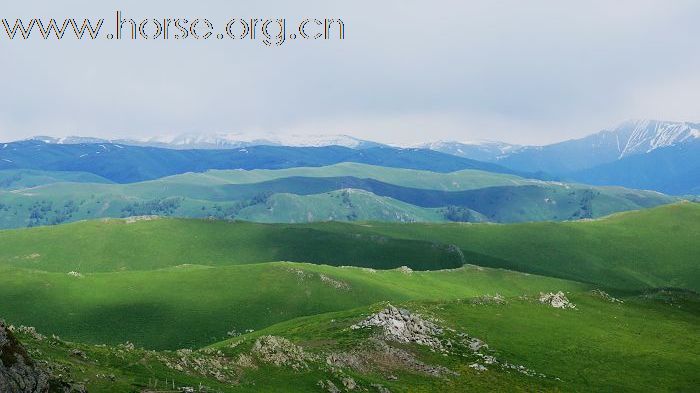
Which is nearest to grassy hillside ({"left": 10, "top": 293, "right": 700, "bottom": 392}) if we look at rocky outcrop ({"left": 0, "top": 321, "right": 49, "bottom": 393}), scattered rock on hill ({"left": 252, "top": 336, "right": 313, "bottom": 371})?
scattered rock on hill ({"left": 252, "top": 336, "right": 313, "bottom": 371})

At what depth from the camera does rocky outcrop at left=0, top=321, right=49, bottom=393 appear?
3988cm

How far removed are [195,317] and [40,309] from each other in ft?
160

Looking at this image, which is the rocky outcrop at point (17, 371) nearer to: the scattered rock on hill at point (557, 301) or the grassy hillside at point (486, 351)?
the grassy hillside at point (486, 351)

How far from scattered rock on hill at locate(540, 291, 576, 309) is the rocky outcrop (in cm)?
12610

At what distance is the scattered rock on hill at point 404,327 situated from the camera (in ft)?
331

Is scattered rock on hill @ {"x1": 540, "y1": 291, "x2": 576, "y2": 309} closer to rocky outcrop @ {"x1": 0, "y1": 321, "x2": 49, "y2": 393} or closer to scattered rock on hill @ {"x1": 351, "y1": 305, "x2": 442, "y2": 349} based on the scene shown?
scattered rock on hill @ {"x1": 351, "y1": 305, "x2": 442, "y2": 349}

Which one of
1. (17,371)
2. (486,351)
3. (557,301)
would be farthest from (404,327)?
(17,371)

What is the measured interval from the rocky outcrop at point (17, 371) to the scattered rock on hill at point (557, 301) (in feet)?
414

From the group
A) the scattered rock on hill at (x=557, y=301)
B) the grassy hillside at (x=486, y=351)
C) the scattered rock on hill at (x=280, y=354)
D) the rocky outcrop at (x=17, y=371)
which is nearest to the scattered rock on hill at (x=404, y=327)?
the grassy hillside at (x=486, y=351)

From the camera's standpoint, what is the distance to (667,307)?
155 meters

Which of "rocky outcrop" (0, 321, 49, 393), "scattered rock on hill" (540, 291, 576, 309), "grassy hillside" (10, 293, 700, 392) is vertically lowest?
"scattered rock on hill" (540, 291, 576, 309)

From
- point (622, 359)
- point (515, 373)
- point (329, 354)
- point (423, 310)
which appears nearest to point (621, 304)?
point (622, 359)

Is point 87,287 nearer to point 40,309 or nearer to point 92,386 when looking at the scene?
point 40,309

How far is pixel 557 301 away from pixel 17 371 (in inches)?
5138
